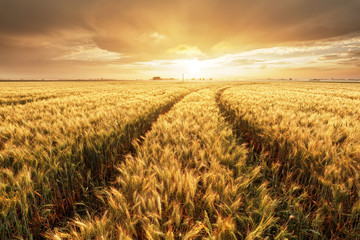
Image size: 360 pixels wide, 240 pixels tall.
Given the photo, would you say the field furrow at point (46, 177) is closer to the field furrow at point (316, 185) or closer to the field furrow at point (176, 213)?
the field furrow at point (176, 213)

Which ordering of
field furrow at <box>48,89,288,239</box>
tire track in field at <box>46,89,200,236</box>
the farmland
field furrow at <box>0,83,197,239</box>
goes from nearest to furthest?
field furrow at <box>48,89,288,239</box> → the farmland → field furrow at <box>0,83,197,239</box> → tire track in field at <box>46,89,200,236</box>

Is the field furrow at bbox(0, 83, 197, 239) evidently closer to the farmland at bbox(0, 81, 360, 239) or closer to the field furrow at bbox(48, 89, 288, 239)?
the farmland at bbox(0, 81, 360, 239)

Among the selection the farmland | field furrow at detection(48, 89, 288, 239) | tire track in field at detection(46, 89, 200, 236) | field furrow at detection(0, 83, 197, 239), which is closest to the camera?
field furrow at detection(48, 89, 288, 239)

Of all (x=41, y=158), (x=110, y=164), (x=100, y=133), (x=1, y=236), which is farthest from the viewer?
(x=100, y=133)

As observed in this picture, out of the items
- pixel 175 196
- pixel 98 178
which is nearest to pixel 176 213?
pixel 175 196

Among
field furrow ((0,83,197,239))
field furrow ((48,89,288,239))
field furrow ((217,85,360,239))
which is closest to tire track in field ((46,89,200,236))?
field furrow ((0,83,197,239))

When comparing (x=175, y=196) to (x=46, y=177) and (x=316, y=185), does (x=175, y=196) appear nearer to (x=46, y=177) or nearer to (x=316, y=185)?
(x=46, y=177)

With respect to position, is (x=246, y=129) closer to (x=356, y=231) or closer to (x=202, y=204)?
(x=356, y=231)

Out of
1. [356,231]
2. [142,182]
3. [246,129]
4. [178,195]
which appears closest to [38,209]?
[142,182]

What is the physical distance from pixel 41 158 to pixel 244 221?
8.07ft

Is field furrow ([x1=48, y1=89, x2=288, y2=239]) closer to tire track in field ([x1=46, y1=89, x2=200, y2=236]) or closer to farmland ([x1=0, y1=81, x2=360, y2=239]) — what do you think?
farmland ([x1=0, y1=81, x2=360, y2=239])

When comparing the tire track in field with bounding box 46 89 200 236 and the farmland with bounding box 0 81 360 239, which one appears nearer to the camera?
the farmland with bounding box 0 81 360 239

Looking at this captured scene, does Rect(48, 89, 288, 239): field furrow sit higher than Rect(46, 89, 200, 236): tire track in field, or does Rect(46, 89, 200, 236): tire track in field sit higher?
Rect(48, 89, 288, 239): field furrow

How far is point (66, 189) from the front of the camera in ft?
6.59
